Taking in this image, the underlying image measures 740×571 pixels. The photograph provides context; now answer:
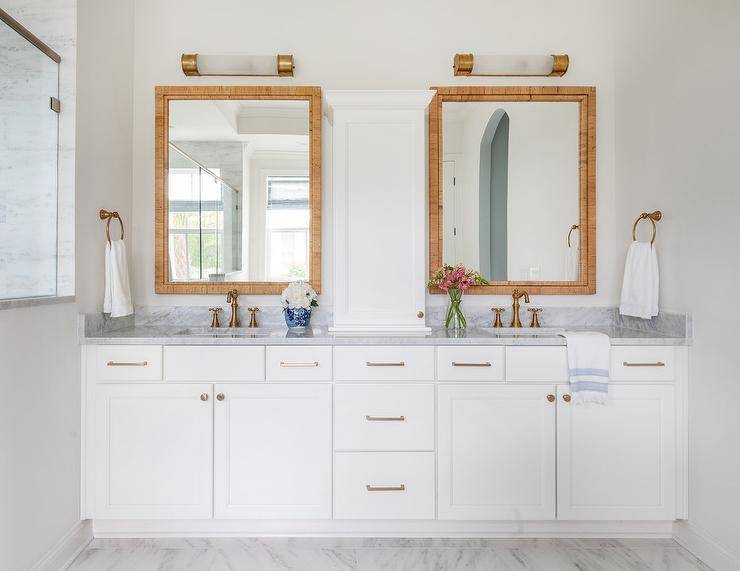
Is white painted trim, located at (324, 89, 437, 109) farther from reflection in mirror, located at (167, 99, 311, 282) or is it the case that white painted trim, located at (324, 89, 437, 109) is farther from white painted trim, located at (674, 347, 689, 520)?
white painted trim, located at (674, 347, 689, 520)

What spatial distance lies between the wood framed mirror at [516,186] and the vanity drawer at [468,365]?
612 millimetres

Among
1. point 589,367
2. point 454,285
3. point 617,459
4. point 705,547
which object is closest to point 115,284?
point 454,285

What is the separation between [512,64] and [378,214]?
1.15 metres

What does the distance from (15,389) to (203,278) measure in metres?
1.08

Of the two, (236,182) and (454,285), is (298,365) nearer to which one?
(454,285)

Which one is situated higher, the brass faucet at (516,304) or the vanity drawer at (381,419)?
the brass faucet at (516,304)

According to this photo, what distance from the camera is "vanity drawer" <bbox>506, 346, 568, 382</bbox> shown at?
2.10 meters

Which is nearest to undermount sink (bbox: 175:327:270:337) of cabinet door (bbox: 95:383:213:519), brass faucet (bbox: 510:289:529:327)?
cabinet door (bbox: 95:383:213:519)

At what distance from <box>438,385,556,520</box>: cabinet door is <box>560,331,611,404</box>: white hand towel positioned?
116 millimetres

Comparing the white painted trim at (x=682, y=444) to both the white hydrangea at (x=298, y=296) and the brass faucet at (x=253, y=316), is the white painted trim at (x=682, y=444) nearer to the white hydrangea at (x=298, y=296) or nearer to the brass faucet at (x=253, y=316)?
the white hydrangea at (x=298, y=296)

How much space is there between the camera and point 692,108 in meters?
2.03

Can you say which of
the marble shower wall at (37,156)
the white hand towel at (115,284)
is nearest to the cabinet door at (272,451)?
the white hand towel at (115,284)

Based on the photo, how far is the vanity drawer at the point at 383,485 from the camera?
2.08 metres

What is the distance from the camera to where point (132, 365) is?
209cm
